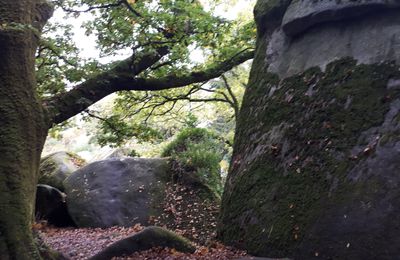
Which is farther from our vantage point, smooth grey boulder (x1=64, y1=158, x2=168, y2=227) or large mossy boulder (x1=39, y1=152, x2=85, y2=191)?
large mossy boulder (x1=39, y1=152, x2=85, y2=191)

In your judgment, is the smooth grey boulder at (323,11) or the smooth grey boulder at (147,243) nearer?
the smooth grey boulder at (323,11)

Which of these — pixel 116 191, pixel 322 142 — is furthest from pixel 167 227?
pixel 322 142

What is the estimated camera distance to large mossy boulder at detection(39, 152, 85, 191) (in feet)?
37.0

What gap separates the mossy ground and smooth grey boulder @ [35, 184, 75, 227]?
5686mm

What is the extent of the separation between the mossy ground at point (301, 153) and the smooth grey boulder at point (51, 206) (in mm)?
5686

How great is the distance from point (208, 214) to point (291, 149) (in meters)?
4.57

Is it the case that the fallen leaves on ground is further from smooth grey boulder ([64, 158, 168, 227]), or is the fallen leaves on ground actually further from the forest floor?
smooth grey boulder ([64, 158, 168, 227])

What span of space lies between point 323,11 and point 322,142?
1.86 m

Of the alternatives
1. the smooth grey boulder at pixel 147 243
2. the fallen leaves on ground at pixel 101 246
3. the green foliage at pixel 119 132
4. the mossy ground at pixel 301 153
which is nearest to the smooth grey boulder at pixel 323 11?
the mossy ground at pixel 301 153

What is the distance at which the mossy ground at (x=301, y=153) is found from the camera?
4.50 metres

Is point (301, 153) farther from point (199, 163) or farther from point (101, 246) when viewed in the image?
point (199, 163)

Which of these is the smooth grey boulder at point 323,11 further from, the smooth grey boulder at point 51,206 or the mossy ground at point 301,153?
the smooth grey boulder at point 51,206

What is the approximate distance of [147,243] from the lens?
A: 5852 mm

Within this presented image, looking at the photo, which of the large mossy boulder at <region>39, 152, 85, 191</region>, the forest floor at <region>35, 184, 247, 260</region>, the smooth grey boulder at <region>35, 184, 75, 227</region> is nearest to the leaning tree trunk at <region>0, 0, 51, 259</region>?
the forest floor at <region>35, 184, 247, 260</region>
